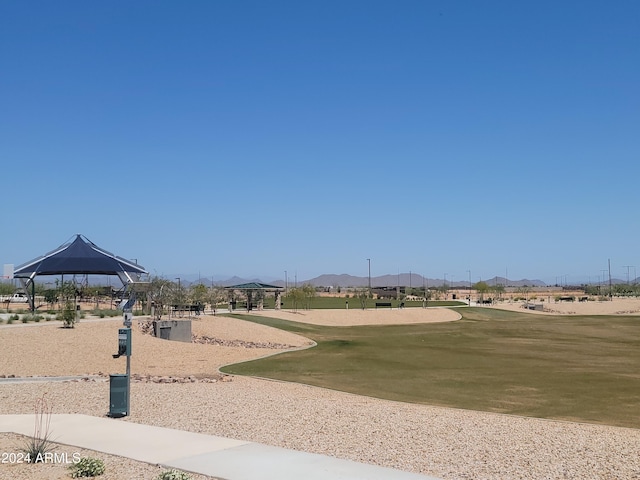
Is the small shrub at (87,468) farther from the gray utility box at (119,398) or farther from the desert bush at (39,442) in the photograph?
the gray utility box at (119,398)

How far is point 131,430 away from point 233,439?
224 centimetres

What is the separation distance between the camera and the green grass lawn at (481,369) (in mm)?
20172

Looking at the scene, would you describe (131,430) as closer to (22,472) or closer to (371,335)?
(22,472)

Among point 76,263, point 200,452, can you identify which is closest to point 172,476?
point 200,452

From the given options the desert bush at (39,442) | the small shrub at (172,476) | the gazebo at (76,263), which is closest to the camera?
the small shrub at (172,476)

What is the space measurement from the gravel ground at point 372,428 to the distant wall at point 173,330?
54.4ft

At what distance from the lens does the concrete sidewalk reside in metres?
9.92

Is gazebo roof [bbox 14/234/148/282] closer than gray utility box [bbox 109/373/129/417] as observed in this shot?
No

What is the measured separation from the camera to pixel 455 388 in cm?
2320

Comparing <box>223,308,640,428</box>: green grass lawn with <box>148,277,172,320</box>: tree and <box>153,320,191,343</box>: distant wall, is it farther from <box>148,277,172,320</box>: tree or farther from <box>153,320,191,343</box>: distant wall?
<box>153,320,191,343</box>: distant wall

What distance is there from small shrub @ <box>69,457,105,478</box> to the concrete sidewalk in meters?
0.92

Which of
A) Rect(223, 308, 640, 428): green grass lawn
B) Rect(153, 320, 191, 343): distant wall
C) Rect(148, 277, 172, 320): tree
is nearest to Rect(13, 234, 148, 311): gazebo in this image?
Rect(148, 277, 172, 320): tree

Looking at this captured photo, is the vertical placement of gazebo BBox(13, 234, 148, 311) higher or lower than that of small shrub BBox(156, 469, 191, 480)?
higher

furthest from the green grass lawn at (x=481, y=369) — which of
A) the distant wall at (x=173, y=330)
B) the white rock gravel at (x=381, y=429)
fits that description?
the distant wall at (x=173, y=330)
